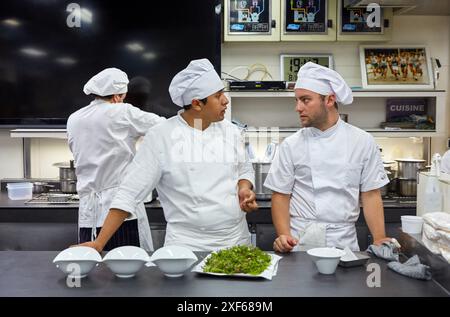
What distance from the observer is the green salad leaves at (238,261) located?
6.47 ft

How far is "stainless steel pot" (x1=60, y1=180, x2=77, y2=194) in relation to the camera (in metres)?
4.27

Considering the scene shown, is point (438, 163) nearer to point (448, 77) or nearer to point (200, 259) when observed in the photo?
point (200, 259)

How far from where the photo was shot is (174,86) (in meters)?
2.62

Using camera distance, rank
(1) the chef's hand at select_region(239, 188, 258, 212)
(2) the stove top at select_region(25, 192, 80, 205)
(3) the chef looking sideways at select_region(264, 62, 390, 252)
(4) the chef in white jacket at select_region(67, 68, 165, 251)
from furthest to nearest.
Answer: (2) the stove top at select_region(25, 192, 80, 205) → (4) the chef in white jacket at select_region(67, 68, 165, 251) → (3) the chef looking sideways at select_region(264, 62, 390, 252) → (1) the chef's hand at select_region(239, 188, 258, 212)

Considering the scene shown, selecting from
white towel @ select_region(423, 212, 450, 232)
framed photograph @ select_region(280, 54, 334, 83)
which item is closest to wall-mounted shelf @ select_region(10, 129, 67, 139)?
framed photograph @ select_region(280, 54, 334, 83)

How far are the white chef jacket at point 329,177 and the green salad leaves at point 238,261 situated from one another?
1.98 feet

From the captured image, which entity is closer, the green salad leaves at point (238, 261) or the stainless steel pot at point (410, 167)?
the green salad leaves at point (238, 261)

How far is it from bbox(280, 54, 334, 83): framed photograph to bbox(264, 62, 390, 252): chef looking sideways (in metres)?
1.76

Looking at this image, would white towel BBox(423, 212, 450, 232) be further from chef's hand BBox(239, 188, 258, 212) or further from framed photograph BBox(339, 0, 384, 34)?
framed photograph BBox(339, 0, 384, 34)

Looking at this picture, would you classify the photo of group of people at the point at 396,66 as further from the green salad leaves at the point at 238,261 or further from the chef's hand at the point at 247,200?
the green salad leaves at the point at 238,261

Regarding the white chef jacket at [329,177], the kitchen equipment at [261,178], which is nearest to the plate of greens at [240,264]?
the white chef jacket at [329,177]

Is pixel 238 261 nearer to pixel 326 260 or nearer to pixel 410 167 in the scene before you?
pixel 326 260

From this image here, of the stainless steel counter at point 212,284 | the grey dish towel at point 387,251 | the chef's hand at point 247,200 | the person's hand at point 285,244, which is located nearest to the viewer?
the stainless steel counter at point 212,284

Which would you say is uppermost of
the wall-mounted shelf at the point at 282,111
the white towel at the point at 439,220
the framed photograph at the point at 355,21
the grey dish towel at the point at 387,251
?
the framed photograph at the point at 355,21
